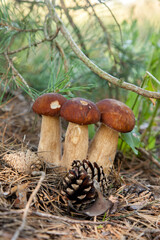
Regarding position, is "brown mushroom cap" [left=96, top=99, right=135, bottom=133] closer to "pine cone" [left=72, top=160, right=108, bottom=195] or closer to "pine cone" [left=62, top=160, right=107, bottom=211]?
"pine cone" [left=72, top=160, right=108, bottom=195]

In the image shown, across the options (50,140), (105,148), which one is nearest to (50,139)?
(50,140)

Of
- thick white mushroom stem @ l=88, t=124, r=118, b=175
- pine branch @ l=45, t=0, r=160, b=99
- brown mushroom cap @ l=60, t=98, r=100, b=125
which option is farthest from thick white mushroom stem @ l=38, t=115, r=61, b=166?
pine branch @ l=45, t=0, r=160, b=99

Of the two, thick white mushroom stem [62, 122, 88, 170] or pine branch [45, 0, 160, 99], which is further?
thick white mushroom stem [62, 122, 88, 170]

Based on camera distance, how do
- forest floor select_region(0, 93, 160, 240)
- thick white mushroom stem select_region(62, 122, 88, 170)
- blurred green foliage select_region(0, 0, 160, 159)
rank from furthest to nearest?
blurred green foliage select_region(0, 0, 160, 159) < thick white mushroom stem select_region(62, 122, 88, 170) < forest floor select_region(0, 93, 160, 240)

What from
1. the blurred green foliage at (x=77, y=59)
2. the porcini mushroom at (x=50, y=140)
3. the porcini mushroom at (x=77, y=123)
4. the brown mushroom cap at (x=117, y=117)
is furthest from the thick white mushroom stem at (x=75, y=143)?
the blurred green foliage at (x=77, y=59)

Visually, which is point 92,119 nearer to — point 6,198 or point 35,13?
point 6,198

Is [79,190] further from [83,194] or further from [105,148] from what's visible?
[105,148]
